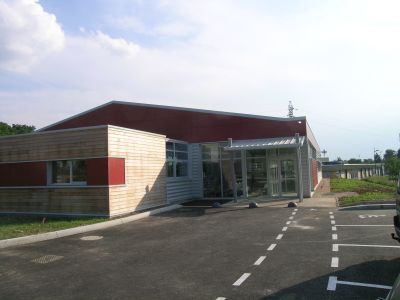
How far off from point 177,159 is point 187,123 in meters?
2.84

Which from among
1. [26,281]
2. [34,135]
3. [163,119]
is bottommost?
[26,281]

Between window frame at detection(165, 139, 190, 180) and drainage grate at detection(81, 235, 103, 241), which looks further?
window frame at detection(165, 139, 190, 180)

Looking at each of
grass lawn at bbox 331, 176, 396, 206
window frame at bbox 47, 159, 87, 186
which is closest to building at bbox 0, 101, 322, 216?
window frame at bbox 47, 159, 87, 186

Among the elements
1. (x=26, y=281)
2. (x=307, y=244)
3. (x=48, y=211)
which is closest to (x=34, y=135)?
(x=48, y=211)

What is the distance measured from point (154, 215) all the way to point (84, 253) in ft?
24.3

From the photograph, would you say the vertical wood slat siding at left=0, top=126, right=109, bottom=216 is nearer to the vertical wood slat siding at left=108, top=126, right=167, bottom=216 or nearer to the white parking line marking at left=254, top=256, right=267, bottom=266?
the vertical wood slat siding at left=108, top=126, right=167, bottom=216

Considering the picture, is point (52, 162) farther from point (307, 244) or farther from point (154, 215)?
point (307, 244)

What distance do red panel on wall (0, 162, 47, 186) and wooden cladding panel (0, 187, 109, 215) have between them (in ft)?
1.01

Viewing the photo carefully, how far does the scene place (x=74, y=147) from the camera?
56.5ft

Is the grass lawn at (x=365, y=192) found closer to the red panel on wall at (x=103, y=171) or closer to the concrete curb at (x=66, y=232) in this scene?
the concrete curb at (x=66, y=232)

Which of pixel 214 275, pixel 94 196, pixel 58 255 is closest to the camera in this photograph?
pixel 214 275

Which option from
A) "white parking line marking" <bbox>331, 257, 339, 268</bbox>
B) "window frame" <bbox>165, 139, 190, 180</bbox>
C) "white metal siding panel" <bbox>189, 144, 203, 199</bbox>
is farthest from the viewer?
"white metal siding panel" <bbox>189, 144, 203, 199</bbox>

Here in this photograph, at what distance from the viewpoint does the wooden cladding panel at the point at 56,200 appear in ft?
54.3

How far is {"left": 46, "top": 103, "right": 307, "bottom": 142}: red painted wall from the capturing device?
23.8 m
